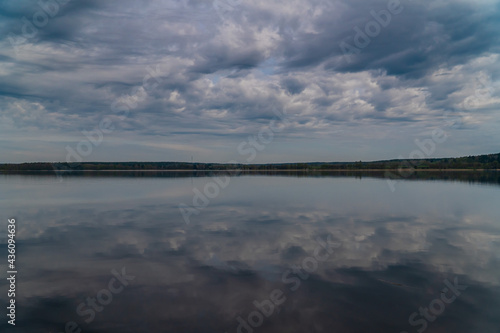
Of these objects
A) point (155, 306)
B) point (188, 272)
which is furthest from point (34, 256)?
point (155, 306)

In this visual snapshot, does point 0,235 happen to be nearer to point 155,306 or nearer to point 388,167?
point 155,306

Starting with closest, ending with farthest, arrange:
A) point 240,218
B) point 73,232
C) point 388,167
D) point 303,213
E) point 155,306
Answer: point 155,306 < point 73,232 < point 240,218 < point 303,213 < point 388,167

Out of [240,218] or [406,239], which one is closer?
[406,239]

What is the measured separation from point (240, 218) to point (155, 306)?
42.2 ft

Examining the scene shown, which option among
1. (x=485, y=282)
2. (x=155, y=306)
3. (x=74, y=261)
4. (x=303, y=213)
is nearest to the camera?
(x=155, y=306)

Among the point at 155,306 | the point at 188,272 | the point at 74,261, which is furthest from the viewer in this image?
the point at 74,261

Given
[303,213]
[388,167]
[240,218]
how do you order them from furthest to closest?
[388,167] → [303,213] → [240,218]

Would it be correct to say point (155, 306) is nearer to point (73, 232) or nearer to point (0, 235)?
point (73, 232)

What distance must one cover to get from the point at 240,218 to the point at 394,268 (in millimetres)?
11307

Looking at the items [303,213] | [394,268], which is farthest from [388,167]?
[394,268]

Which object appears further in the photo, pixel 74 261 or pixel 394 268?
pixel 74 261

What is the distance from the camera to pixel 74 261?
11.8 metres

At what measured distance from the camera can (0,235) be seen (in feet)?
51.9

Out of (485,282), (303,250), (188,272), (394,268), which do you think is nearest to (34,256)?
(188,272)
